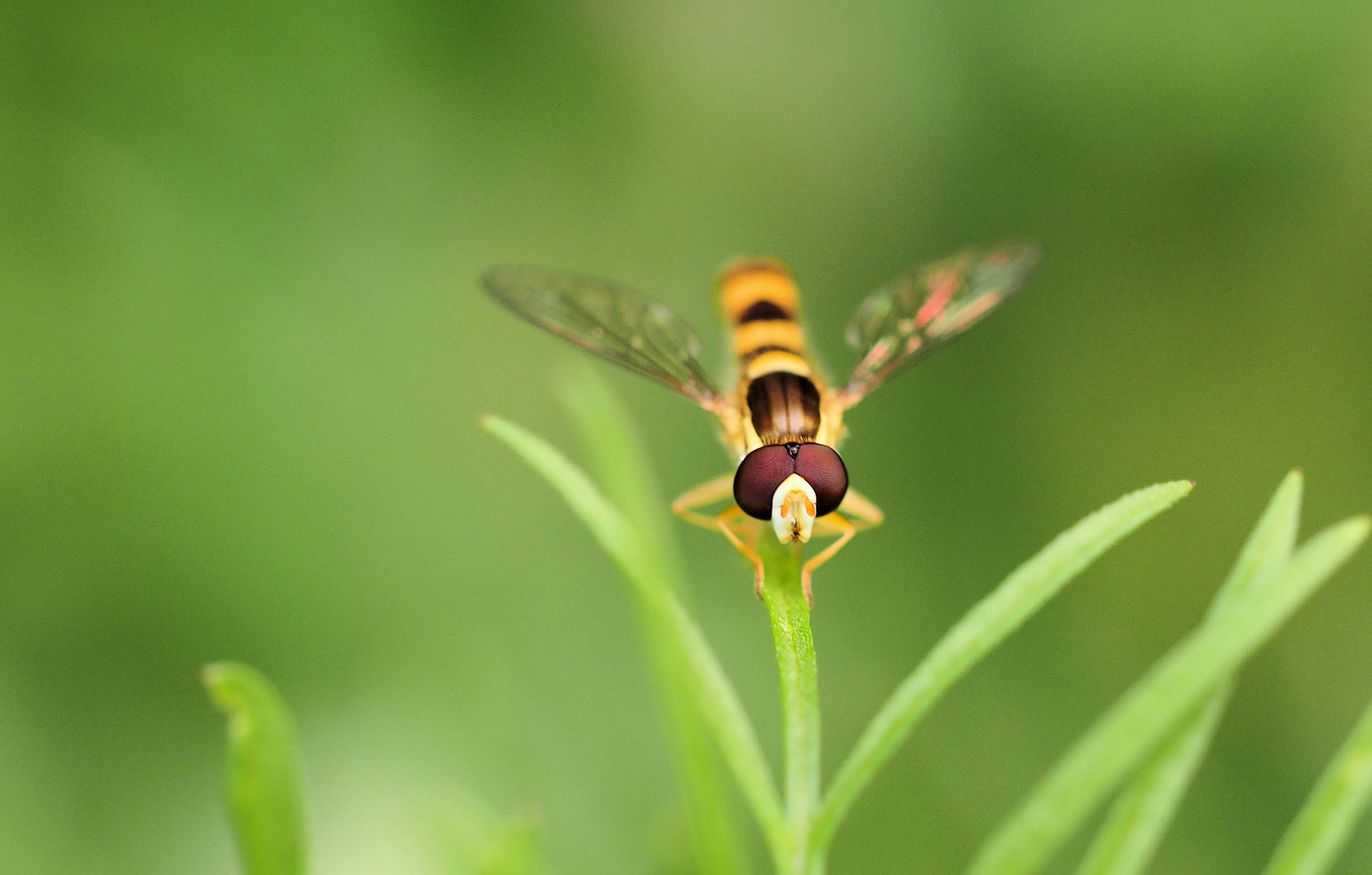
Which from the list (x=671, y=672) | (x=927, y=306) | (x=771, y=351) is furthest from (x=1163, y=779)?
(x=927, y=306)

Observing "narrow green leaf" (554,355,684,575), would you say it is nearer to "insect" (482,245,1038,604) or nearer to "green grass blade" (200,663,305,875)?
"insect" (482,245,1038,604)

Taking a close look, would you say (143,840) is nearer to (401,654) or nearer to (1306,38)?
(401,654)

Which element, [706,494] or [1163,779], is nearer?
[1163,779]

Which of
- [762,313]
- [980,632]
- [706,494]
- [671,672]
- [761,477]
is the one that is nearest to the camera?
[980,632]

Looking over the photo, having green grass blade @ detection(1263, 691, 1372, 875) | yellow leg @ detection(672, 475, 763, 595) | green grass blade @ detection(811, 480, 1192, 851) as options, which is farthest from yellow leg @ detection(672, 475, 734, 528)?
green grass blade @ detection(1263, 691, 1372, 875)

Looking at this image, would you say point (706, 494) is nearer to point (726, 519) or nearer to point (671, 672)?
point (726, 519)

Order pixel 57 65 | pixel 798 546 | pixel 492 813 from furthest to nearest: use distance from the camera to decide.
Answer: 1. pixel 57 65
2. pixel 492 813
3. pixel 798 546

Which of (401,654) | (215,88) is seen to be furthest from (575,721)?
(215,88)
